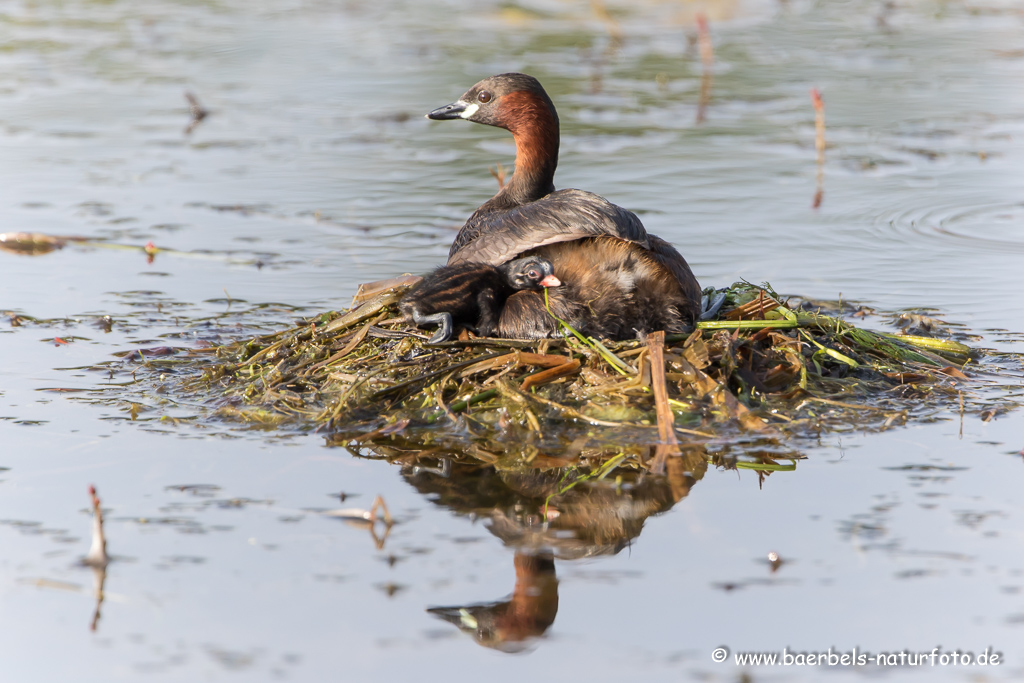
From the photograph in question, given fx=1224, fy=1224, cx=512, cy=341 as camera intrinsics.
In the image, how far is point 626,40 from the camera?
45.2ft

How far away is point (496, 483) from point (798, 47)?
400 inches

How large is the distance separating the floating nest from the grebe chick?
0.34 ft

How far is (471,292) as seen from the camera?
15.4ft

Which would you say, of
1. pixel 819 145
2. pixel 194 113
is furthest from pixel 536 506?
pixel 194 113

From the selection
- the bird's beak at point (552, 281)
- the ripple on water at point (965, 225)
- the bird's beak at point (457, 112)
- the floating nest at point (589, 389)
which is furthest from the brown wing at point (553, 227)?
the ripple on water at point (965, 225)

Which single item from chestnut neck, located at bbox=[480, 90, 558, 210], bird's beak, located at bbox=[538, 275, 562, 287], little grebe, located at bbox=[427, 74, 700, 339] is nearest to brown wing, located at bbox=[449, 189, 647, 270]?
little grebe, located at bbox=[427, 74, 700, 339]

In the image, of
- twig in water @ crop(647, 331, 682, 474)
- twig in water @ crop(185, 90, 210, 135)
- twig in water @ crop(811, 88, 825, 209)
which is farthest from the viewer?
twig in water @ crop(185, 90, 210, 135)

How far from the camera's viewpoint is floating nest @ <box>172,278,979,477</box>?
171 inches

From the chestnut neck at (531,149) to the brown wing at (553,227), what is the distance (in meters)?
0.55

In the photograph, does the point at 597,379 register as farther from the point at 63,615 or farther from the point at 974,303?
the point at 974,303

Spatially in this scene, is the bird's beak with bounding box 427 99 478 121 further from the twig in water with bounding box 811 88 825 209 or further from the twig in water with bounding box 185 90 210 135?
the twig in water with bounding box 185 90 210 135

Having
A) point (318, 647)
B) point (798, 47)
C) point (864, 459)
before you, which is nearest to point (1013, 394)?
point (864, 459)

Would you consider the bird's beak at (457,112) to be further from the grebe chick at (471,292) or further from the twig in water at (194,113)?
the twig in water at (194,113)
